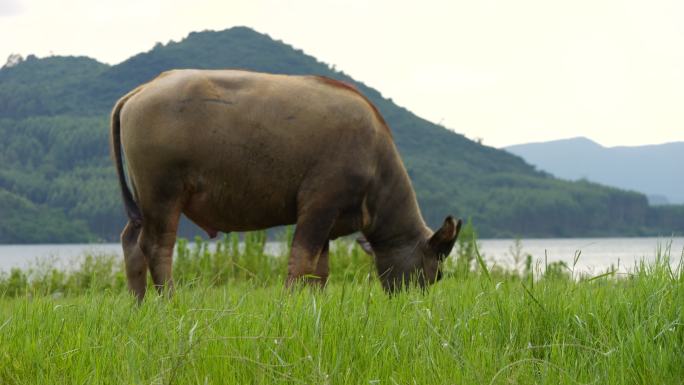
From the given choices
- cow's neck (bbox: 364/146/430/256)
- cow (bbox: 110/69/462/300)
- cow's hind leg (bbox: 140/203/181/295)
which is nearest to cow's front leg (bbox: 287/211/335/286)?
cow (bbox: 110/69/462/300)

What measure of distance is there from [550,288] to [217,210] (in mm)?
3040

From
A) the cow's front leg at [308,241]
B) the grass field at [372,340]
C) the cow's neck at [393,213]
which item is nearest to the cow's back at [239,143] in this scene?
the cow's front leg at [308,241]

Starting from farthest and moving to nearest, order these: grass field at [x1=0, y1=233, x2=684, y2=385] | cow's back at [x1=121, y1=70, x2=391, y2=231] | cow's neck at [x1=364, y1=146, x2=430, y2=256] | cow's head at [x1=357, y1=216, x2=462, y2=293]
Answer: cow's head at [x1=357, y1=216, x2=462, y2=293] < cow's neck at [x1=364, y1=146, x2=430, y2=256] < cow's back at [x1=121, y1=70, x2=391, y2=231] < grass field at [x1=0, y1=233, x2=684, y2=385]

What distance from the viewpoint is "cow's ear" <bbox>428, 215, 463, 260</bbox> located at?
7176 mm

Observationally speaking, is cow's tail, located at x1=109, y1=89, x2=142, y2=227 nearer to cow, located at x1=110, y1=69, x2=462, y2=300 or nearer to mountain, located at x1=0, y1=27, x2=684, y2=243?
cow, located at x1=110, y1=69, x2=462, y2=300

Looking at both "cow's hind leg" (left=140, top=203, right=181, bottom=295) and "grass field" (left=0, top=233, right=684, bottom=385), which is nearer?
"grass field" (left=0, top=233, right=684, bottom=385)

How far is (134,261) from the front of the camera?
23.1 feet

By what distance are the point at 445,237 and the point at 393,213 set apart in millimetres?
539

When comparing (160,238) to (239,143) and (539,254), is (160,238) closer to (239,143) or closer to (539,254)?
(239,143)

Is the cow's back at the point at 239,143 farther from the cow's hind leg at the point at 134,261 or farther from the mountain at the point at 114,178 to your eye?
the mountain at the point at 114,178

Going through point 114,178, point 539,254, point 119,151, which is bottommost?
point 539,254

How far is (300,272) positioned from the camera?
6.59 meters

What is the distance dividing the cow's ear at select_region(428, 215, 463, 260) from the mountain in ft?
360

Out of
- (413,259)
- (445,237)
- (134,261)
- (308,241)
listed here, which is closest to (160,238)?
(134,261)
